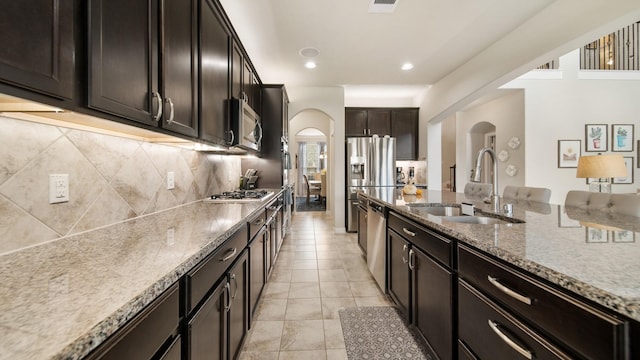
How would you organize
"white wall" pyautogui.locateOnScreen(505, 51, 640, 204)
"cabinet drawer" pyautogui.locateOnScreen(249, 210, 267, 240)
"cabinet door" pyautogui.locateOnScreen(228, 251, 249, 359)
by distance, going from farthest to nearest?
"white wall" pyautogui.locateOnScreen(505, 51, 640, 204), "cabinet drawer" pyautogui.locateOnScreen(249, 210, 267, 240), "cabinet door" pyautogui.locateOnScreen(228, 251, 249, 359)

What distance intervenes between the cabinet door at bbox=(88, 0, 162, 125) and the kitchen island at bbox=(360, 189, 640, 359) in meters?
1.44

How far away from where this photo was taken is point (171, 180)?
1.75 metres

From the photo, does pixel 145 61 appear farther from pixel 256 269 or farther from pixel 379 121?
pixel 379 121

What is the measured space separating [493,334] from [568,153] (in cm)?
538

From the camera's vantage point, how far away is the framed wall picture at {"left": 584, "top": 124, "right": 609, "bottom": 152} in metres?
4.48

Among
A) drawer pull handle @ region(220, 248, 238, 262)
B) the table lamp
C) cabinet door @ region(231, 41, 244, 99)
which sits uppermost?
cabinet door @ region(231, 41, 244, 99)

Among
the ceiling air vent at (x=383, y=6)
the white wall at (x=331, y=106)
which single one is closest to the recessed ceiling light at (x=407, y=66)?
the white wall at (x=331, y=106)

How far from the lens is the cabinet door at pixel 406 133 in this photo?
5332mm

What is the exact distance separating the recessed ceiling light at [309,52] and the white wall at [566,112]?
3668 millimetres

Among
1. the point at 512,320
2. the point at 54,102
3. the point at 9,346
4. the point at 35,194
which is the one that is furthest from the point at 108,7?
the point at 512,320

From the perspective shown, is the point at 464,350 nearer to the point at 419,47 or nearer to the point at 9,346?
the point at 9,346

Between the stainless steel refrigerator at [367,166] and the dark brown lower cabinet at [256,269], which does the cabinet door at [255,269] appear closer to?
the dark brown lower cabinet at [256,269]

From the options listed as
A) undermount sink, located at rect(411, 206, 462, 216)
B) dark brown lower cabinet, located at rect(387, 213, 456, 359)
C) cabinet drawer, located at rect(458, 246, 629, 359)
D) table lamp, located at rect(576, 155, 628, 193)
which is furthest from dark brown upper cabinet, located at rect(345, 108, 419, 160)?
cabinet drawer, located at rect(458, 246, 629, 359)

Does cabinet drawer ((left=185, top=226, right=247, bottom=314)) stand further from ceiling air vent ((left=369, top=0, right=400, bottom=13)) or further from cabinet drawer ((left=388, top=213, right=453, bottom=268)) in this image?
ceiling air vent ((left=369, top=0, right=400, bottom=13))
